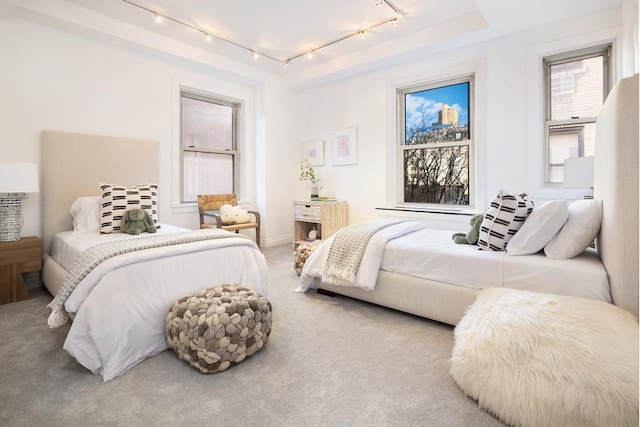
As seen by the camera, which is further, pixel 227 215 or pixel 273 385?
pixel 227 215

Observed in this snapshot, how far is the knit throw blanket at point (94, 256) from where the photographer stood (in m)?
1.89

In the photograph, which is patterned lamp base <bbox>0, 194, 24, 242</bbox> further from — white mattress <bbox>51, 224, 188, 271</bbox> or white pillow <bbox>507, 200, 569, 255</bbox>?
white pillow <bbox>507, 200, 569, 255</bbox>

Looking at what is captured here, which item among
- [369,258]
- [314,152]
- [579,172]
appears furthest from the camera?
[314,152]

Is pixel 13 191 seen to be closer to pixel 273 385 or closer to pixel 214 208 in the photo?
pixel 214 208

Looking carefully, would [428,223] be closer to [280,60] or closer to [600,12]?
[600,12]

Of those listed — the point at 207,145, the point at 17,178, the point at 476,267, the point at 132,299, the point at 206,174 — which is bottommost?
the point at 132,299

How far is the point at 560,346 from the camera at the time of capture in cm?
132

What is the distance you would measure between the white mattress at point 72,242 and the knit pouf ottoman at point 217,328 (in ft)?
3.56

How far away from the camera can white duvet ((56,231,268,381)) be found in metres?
1.71

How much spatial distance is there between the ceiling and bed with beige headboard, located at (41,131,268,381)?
147 cm

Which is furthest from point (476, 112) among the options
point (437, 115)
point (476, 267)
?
point (476, 267)

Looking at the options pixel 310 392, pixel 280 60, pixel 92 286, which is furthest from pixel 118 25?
pixel 310 392

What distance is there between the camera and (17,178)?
2764 mm

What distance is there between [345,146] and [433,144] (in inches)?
49.2
